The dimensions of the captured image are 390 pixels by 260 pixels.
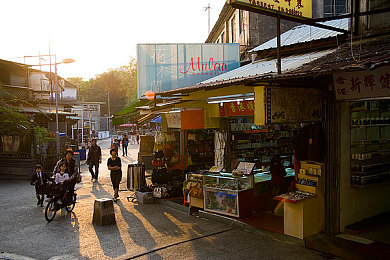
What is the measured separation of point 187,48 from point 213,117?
6.51 meters

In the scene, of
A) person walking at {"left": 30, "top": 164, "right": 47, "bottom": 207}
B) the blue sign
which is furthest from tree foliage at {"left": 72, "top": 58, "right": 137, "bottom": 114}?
person walking at {"left": 30, "top": 164, "right": 47, "bottom": 207}

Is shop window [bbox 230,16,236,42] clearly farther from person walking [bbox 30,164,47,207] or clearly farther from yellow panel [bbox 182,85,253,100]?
person walking [bbox 30,164,47,207]

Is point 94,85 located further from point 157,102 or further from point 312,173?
point 312,173

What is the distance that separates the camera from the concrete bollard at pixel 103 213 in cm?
910

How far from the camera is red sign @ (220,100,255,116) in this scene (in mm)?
10266

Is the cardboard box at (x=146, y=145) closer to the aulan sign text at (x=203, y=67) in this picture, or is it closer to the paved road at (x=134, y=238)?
the aulan sign text at (x=203, y=67)

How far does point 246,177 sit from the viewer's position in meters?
9.15

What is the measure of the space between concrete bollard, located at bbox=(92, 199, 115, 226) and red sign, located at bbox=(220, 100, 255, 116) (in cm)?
467

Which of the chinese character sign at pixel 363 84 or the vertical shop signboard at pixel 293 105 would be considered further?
the vertical shop signboard at pixel 293 105

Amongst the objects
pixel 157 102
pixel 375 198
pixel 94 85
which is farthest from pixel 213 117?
pixel 94 85

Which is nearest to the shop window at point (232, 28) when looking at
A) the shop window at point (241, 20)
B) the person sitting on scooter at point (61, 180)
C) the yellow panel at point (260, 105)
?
the shop window at point (241, 20)

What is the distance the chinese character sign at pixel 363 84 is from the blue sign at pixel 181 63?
34.0ft

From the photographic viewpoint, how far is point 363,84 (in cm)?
675

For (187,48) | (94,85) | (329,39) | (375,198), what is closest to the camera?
(375,198)
